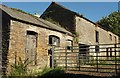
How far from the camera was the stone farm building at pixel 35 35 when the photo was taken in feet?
53.1

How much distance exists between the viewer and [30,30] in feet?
58.7

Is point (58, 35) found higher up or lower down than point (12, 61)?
higher up

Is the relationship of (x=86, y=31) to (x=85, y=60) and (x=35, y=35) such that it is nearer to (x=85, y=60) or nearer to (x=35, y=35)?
(x=85, y=60)

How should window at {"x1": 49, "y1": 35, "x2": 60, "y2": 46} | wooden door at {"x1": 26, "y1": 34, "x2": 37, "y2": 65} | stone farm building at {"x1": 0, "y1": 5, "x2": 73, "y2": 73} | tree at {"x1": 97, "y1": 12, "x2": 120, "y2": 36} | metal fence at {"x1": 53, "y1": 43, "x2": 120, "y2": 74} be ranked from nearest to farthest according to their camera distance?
metal fence at {"x1": 53, "y1": 43, "x2": 120, "y2": 74} < stone farm building at {"x1": 0, "y1": 5, "x2": 73, "y2": 73} < wooden door at {"x1": 26, "y1": 34, "x2": 37, "y2": 65} < window at {"x1": 49, "y1": 35, "x2": 60, "y2": 46} < tree at {"x1": 97, "y1": 12, "x2": 120, "y2": 36}

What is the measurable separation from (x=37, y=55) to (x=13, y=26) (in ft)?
11.0

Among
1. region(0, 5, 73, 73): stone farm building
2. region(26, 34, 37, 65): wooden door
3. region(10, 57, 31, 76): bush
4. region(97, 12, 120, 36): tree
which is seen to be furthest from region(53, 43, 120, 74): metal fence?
region(97, 12, 120, 36): tree

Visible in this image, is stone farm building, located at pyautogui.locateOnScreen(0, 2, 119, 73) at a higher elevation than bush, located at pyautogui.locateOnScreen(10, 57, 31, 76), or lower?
higher

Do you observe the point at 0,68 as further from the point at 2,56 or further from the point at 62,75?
the point at 62,75

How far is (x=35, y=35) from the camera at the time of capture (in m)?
18.5

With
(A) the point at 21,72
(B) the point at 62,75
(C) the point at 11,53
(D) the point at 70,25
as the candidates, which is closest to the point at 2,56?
(C) the point at 11,53

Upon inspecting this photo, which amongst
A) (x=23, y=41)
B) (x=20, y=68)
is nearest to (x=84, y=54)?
(x=23, y=41)

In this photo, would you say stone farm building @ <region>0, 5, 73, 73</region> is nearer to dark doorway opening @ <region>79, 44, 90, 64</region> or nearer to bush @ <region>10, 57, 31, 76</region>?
bush @ <region>10, 57, 31, 76</region>

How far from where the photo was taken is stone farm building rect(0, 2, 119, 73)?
1619 centimetres

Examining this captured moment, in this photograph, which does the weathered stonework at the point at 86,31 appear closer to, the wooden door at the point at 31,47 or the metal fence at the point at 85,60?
the metal fence at the point at 85,60
